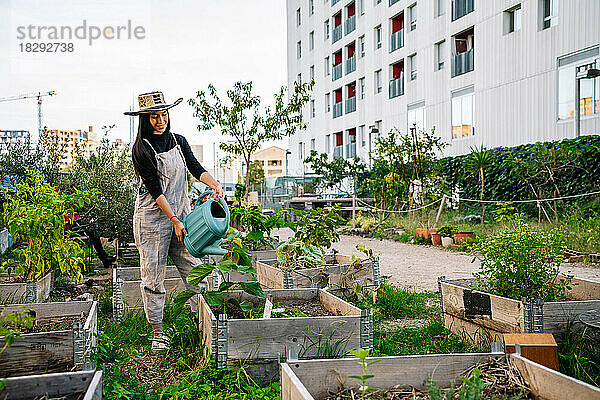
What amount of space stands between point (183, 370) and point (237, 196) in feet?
8.41

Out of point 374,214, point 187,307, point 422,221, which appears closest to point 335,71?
point 374,214

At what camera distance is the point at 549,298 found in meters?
4.13

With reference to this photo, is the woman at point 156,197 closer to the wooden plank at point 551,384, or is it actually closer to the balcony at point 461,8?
the wooden plank at point 551,384

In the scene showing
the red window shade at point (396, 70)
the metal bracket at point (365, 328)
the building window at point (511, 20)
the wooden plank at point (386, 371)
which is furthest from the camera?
the red window shade at point (396, 70)

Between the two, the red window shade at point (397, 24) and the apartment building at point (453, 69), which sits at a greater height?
the red window shade at point (397, 24)

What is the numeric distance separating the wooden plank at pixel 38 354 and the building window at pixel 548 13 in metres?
16.9

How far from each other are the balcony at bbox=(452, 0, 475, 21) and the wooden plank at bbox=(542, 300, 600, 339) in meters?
18.7

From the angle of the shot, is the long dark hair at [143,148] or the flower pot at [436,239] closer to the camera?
the long dark hair at [143,148]

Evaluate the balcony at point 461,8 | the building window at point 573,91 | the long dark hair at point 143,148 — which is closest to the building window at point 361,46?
the balcony at point 461,8

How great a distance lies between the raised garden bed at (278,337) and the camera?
3.58 m

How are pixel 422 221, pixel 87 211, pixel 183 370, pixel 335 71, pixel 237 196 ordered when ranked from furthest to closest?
1. pixel 335 71
2. pixel 422 221
3. pixel 87 211
4. pixel 237 196
5. pixel 183 370

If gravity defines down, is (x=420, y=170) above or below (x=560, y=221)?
above

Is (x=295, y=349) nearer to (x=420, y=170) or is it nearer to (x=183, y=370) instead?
(x=183, y=370)

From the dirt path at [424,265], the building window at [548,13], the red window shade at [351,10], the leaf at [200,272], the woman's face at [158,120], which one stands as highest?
the red window shade at [351,10]
